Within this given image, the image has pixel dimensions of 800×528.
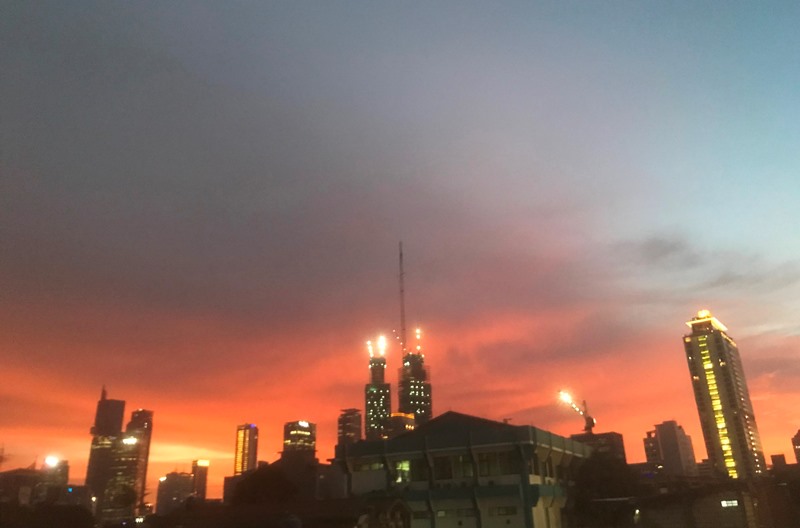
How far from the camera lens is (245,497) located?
87375 mm

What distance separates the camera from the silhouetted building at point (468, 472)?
55.1m

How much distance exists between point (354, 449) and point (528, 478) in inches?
742

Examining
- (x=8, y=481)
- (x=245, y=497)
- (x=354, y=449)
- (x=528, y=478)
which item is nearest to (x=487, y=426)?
(x=528, y=478)

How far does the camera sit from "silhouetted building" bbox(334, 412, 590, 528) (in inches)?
2170

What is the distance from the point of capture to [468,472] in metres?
57.6

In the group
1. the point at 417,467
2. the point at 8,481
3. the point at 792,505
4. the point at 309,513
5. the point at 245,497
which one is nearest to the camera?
the point at 309,513

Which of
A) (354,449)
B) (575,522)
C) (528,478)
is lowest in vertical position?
(575,522)

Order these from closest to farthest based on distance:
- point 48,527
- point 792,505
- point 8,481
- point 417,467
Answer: point 48,527, point 417,467, point 792,505, point 8,481

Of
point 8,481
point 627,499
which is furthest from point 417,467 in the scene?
point 8,481

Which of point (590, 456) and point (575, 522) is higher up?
point (590, 456)

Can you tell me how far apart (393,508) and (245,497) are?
191ft

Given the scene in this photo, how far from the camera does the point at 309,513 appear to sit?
36.8 metres

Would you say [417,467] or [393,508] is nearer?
[393,508]

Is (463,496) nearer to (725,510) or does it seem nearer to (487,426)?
(487,426)
